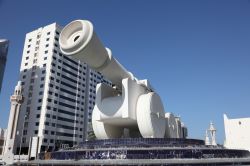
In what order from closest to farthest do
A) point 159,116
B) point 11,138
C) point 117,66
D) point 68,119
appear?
point 117,66 < point 159,116 < point 11,138 < point 68,119

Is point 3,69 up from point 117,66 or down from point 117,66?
up

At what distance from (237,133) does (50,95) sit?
37487 mm

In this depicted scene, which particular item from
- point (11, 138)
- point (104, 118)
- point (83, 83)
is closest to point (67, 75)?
point (83, 83)

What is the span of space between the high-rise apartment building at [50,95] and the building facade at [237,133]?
34072 millimetres

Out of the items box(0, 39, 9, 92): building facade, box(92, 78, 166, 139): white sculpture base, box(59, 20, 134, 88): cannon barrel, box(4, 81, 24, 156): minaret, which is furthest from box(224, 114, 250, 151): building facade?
box(0, 39, 9, 92): building facade

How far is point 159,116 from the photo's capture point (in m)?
20.5

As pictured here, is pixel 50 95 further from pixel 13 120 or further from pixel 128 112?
pixel 128 112

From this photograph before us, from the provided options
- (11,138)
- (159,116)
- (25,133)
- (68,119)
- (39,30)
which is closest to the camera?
(159,116)

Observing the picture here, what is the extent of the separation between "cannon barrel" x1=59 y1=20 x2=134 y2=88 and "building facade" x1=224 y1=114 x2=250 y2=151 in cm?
2841

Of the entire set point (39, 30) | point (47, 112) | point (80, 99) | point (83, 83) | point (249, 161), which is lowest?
point (249, 161)

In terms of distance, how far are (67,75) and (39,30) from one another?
13.6 m

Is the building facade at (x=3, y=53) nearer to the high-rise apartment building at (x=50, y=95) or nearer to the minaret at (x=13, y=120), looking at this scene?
the high-rise apartment building at (x=50, y=95)

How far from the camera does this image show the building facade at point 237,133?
37.0 metres

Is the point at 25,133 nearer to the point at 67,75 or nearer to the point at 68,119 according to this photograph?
the point at 68,119
